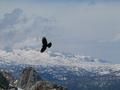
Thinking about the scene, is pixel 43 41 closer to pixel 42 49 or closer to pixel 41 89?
pixel 42 49

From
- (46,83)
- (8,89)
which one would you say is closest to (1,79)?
(8,89)

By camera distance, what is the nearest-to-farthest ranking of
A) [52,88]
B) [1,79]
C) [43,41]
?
1. [43,41]
2. [52,88]
3. [1,79]

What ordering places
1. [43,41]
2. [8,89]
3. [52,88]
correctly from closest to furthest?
[43,41] < [52,88] < [8,89]

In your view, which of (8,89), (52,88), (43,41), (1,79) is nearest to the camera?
(43,41)

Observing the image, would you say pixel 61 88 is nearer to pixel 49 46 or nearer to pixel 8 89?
pixel 8 89

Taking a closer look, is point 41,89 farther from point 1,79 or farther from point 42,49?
point 42,49

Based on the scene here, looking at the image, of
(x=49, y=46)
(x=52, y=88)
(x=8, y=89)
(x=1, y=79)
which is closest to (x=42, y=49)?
(x=49, y=46)

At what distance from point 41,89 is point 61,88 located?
609 centimetres

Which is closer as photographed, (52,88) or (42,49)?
(42,49)

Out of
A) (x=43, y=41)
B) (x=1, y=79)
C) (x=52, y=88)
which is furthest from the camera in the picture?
(x=1, y=79)

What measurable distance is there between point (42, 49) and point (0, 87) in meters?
105

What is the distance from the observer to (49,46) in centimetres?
4497

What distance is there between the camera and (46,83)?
143750 millimetres

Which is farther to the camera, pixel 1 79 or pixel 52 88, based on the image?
pixel 1 79
